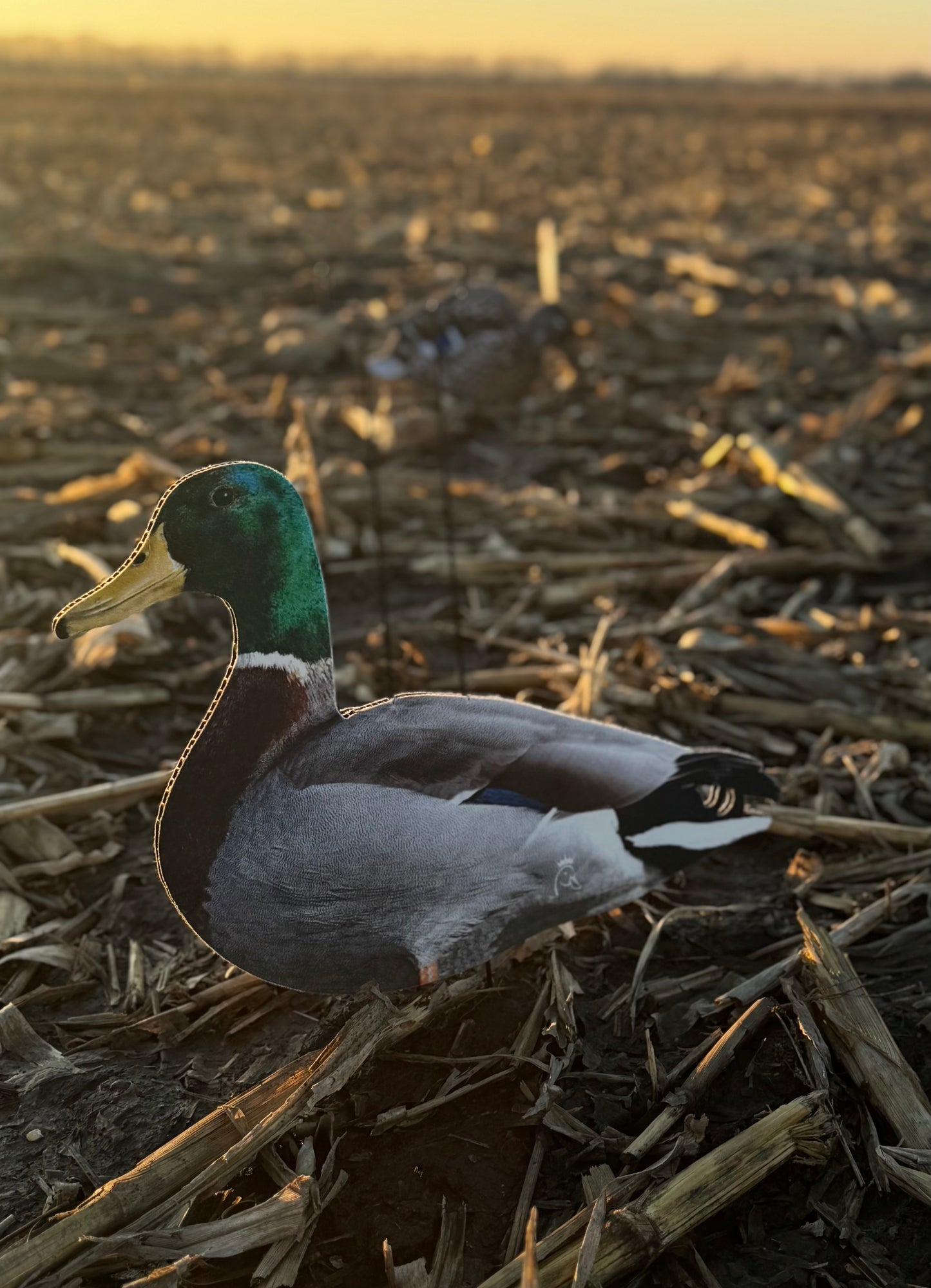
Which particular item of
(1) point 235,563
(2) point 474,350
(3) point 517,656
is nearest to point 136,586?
(1) point 235,563

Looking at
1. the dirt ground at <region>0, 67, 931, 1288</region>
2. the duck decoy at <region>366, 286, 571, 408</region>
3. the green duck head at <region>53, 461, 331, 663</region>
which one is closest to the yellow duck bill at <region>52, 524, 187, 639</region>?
the green duck head at <region>53, 461, 331, 663</region>

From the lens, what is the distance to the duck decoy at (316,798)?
270 cm

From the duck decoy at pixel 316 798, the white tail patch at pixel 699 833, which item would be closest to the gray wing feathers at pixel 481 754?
the duck decoy at pixel 316 798

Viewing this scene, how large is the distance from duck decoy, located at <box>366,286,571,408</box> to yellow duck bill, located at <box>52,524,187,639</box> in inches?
219

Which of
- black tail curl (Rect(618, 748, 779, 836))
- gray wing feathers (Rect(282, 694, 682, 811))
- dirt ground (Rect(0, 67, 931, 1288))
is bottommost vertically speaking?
dirt ground (Rect(0, 67, 931, 1288))

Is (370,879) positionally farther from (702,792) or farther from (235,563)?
(702,792)

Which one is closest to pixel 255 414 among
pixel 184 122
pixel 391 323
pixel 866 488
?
pixel 391 323

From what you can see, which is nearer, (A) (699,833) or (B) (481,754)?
(B) (481,754)

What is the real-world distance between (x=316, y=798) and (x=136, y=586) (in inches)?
23.6

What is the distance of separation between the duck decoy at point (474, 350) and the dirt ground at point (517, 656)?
217 millimetres

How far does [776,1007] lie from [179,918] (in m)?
1.66

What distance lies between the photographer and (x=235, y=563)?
2.74 metres

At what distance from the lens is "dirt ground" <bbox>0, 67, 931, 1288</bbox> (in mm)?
2709

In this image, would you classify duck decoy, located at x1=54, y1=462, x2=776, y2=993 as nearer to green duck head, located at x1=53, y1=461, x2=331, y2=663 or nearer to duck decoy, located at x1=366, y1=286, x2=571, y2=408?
green duck head, located at x1=53, y1=461, x2=331, y2=663
